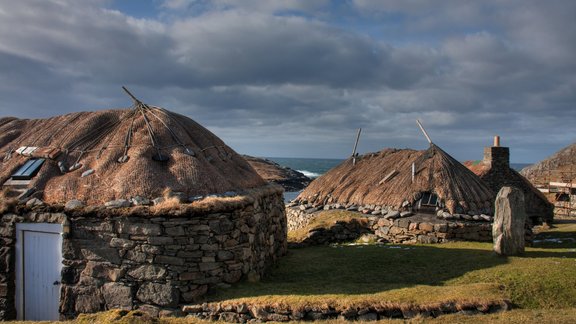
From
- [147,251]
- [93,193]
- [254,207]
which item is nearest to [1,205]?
[93,193]

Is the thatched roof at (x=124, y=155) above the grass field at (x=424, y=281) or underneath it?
above

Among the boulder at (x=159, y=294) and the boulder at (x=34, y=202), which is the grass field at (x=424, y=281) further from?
the boulder at (x=34, y=202)

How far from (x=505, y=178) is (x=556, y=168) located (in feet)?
44.9

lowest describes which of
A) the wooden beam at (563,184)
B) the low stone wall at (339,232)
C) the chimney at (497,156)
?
the low stone wall at (339,232)

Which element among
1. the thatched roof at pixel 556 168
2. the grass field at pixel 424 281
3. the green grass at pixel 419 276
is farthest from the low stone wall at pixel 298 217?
the thatched roof at pixel 556 168

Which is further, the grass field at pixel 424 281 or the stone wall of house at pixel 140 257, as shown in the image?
the stone wall of house at pixel 140 257

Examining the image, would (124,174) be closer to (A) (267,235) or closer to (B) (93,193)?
(B) (93,193)

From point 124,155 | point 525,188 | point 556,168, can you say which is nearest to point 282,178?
point 556,168

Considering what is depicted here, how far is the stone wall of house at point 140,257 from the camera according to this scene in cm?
1084

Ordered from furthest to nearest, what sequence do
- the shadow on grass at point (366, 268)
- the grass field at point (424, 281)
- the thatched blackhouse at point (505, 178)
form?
the thatched blackhouse at point (505, 178) < the shadow on grass at point (366, 268) < the grass field at point (424, 281)

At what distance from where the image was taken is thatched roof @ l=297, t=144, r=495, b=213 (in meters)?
19.5

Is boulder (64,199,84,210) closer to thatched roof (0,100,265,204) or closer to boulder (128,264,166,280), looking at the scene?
thatched roof (0,100,265,204)

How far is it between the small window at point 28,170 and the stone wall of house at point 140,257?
4.95 feet

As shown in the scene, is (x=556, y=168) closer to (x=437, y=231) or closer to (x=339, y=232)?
(x=437, y=231)
